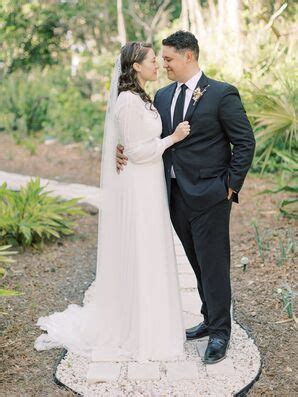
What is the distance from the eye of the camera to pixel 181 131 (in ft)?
12.0

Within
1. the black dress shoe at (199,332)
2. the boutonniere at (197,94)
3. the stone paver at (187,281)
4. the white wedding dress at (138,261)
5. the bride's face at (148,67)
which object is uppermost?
the bride's face at (148,67)

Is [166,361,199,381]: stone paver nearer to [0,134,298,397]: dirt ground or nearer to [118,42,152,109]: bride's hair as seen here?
[0,134,298,397]: dirt ground

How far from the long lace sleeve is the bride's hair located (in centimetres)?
5

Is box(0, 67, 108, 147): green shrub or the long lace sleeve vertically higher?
the long lace sleeve

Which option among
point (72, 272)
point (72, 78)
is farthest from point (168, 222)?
point (72, 78)

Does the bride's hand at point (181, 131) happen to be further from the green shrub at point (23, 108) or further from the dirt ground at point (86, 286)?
the green shrub at point (23, 108)

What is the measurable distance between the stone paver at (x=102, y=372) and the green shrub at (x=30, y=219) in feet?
8.52

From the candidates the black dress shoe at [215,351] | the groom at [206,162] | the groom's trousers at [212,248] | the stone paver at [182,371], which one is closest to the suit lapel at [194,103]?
the groom at [206,162]

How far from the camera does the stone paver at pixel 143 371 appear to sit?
373 centimetres

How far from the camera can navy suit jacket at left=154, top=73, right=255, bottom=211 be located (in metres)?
3.63

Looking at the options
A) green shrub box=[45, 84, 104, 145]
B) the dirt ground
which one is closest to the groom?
the dirt ground

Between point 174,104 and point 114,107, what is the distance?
0.37 m

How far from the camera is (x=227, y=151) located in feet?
12.4

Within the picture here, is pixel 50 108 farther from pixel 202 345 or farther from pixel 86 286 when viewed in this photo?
pixel 202 345
